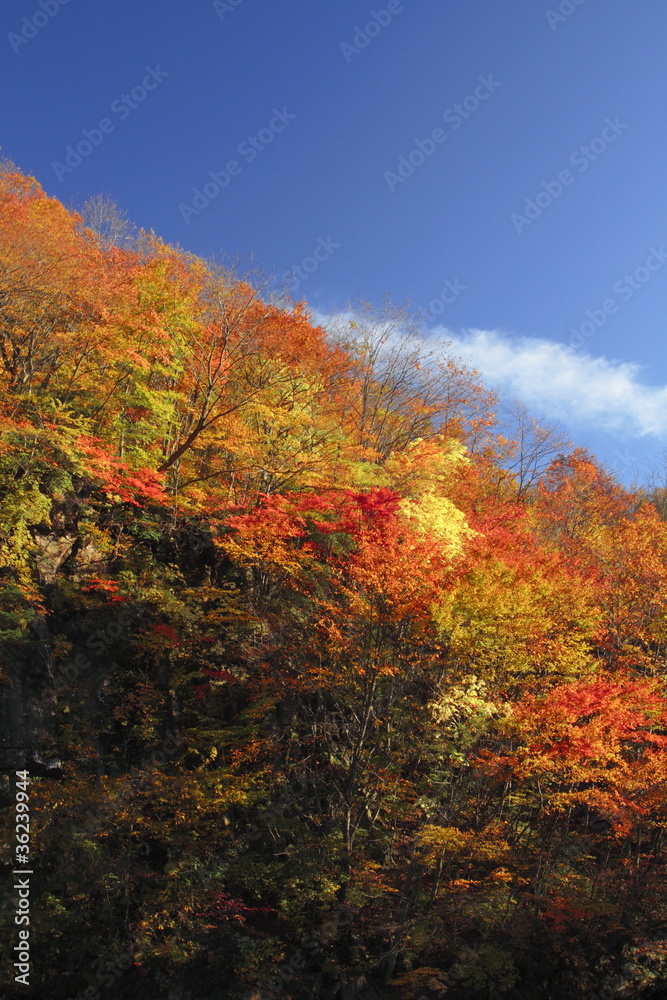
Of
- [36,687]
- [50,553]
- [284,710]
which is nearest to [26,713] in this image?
[36,687]

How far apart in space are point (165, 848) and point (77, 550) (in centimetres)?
806

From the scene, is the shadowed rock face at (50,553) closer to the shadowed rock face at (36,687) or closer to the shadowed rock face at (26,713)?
the shadowed rock face at (36,687)

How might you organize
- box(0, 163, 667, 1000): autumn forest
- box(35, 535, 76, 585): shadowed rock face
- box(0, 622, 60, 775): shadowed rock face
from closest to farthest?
box(0, 163, 667, 1000): autumn forest, box(0, 622, 60, 775): shadowed rock face, box(35, 535, 76, 585): shadowed rock face

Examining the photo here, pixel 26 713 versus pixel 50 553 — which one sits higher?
pixel 50 553

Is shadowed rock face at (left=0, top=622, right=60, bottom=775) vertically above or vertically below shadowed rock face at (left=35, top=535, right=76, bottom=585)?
below

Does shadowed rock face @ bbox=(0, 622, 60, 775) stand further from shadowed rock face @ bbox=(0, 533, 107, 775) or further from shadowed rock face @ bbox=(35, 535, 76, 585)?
shadowed rock face @ bbox=(35, 535, 76, 585)

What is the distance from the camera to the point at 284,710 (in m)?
14.5

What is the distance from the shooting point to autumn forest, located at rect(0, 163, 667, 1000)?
37.8 ft

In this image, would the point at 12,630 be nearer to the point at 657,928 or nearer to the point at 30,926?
the point at 30,926

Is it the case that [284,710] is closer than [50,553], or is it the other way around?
[284,710]

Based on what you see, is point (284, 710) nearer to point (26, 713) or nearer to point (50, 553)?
point (26, 713)

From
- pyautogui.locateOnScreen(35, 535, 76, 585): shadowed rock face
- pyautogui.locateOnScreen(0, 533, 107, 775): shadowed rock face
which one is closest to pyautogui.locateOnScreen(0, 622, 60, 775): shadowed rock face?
pyautogui.locateOnScreen(0, 533, 107, 775): shadowed rock face

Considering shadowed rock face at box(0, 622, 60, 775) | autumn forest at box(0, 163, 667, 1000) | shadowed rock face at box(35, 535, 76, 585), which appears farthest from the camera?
shadowed rock face at box(35, 535, 76, 585)

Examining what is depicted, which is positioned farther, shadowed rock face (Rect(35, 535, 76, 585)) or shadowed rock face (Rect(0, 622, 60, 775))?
shadowed rock face (Rect(35, 535, 76, 585))
